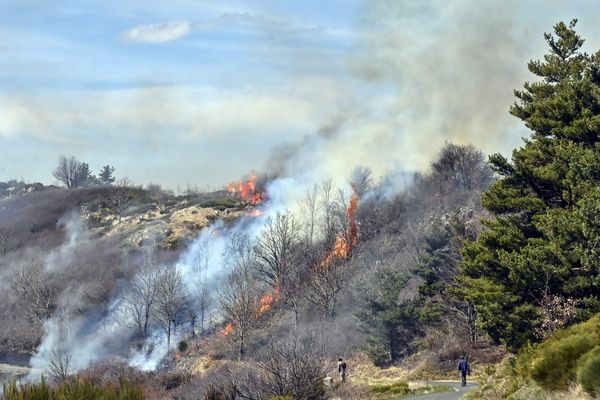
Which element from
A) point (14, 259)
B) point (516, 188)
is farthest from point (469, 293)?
point (14, 259)

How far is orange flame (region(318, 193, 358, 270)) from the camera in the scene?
67119 millimetres

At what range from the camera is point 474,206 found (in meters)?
70.2

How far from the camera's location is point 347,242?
73.2 m

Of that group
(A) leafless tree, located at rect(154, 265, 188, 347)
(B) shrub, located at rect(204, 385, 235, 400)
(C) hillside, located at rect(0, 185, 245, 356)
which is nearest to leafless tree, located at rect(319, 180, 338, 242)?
(A) leafless tree, located at rect(154, 265, 188, 347)

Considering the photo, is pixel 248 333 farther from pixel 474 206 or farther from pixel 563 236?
pixel 563 236

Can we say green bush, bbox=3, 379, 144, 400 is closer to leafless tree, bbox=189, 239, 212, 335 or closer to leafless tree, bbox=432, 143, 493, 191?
leafless tree, bbox=189, 239, 212, 335

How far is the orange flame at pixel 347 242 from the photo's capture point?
67119 mm

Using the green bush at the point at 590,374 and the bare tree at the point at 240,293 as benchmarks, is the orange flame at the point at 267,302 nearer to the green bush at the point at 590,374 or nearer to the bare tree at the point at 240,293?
the bare tree at the point at 240,293

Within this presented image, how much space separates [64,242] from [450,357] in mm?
74547

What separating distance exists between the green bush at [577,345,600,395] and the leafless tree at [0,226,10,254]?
96885 millimetres

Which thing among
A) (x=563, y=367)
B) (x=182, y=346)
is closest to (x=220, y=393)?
(x=563, y=367)

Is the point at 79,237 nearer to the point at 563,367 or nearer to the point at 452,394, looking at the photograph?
the point at 452,394

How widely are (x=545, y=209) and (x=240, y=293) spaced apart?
38320 millimetres

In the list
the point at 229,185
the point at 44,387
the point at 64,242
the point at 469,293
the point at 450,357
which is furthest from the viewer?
the point at 229,185
